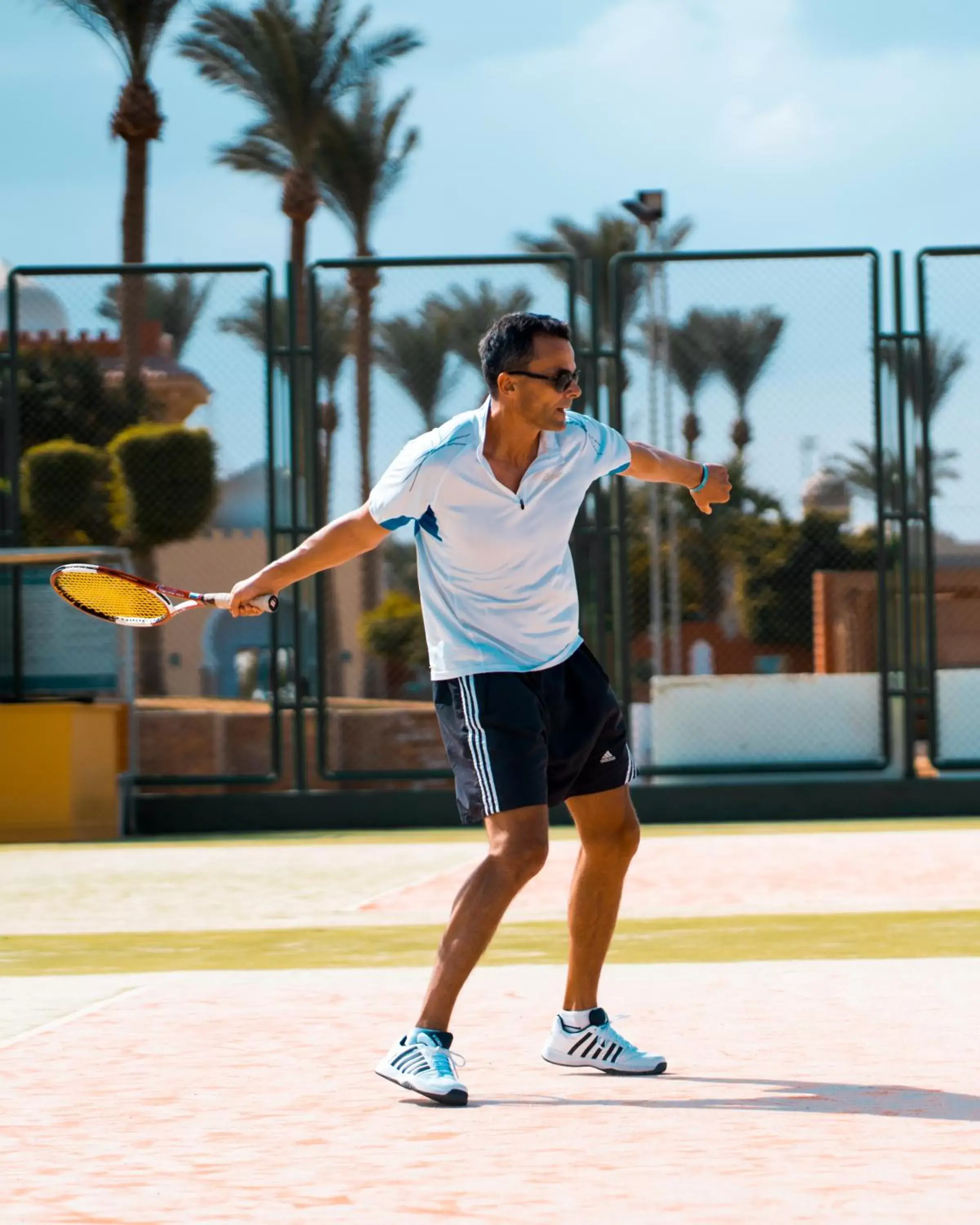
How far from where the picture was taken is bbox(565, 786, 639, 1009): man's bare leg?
5.01m

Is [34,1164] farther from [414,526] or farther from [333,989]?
[333,989]

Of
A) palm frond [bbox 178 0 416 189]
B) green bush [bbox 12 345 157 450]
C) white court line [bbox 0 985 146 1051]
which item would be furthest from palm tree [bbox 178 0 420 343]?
white court line [bbox 0 985 146 1051]

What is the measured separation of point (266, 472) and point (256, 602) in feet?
29.3

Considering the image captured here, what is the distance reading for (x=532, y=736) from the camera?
4.75 m

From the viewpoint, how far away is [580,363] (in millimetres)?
13672

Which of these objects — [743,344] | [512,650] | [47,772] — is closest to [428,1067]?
[512,650]

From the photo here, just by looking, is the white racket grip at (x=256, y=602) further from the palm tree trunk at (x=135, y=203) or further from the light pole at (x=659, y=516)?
the palm tree trunk at (x=135, y=203)

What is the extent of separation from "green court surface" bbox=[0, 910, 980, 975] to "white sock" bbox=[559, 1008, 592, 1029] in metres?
2.01

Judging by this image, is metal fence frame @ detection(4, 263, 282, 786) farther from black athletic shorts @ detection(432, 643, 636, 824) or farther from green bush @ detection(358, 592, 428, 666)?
black athletic shorts @ detection(432, 643, 636, 824)

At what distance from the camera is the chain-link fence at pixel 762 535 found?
13.3 metres

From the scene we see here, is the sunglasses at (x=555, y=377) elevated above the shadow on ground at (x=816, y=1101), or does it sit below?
above

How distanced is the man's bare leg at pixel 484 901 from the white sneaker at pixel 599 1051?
0.40m

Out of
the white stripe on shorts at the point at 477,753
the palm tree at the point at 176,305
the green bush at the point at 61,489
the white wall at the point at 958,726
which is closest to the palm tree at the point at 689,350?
the white wall at the point at 958,726

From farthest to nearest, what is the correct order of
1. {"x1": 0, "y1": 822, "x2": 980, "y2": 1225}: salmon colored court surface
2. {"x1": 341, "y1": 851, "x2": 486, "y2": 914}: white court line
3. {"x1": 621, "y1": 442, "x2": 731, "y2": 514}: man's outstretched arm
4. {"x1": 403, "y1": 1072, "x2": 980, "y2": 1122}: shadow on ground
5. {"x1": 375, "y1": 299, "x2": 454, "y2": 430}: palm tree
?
{"x1": 375, "y1": 299, "x2": 454, "y2": 430}: palm tree < {"x1": 341, "y1": 851, "x2": 486, "y2": 914}: white court line < {"x1": 621, "y1": 442, "x2": 731, "y2": 514}: man's outstretched arm < {"x1": 403, "y1": 1072, "x2": 980, "y2": 1122}: shadow on ground < {"x1": 0, "y1": 822, "x2": 980, "y2": 1225}: salmon colored court surface
